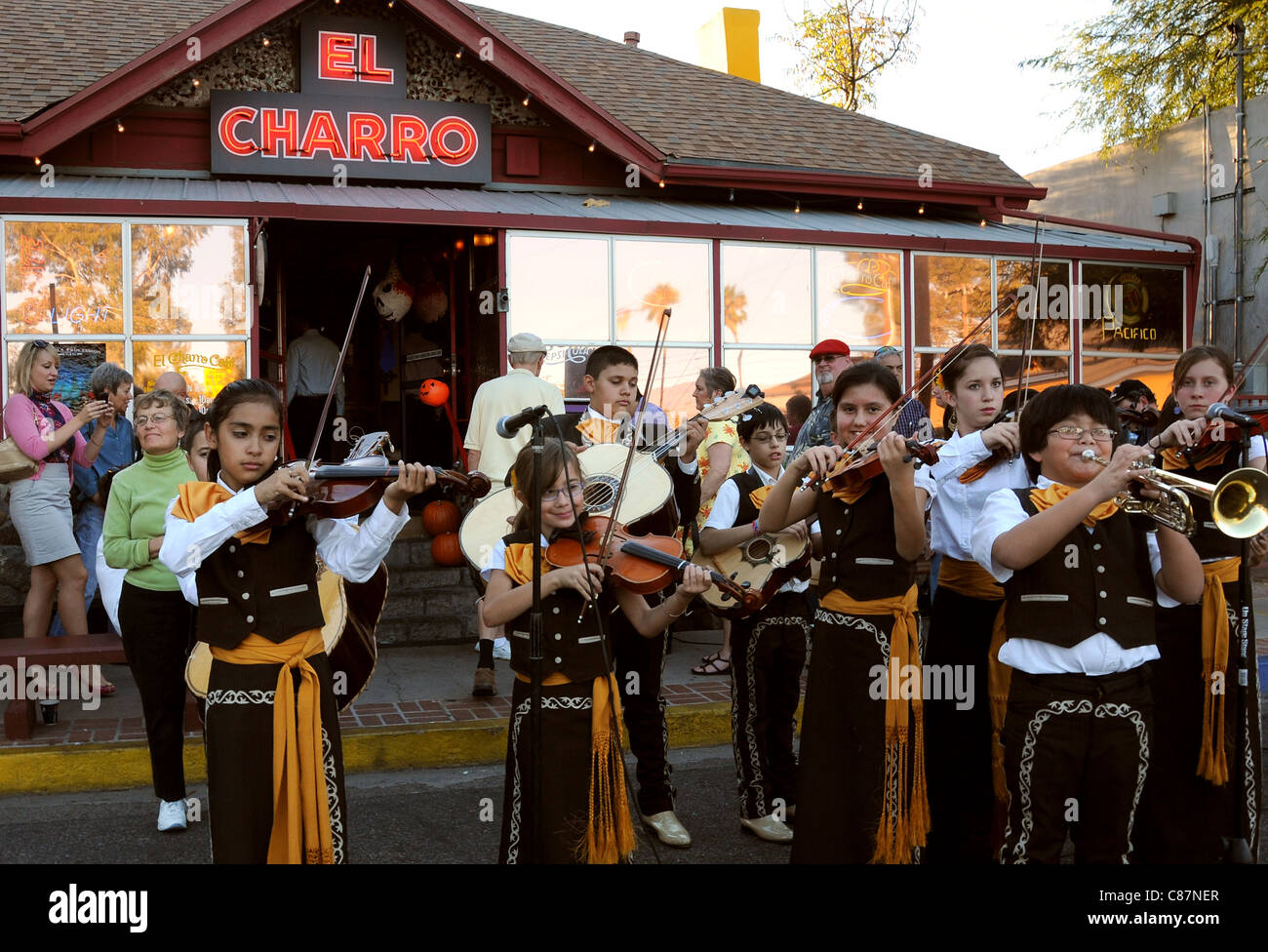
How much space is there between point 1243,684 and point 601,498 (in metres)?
2.24

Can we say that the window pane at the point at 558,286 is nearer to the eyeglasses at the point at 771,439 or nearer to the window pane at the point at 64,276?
the window pane at the point at 64,276

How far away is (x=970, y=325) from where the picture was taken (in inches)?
456

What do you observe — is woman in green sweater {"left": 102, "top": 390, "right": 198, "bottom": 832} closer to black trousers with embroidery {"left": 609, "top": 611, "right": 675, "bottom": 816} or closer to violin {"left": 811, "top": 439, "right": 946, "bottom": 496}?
black trousers with embroidery {"left": 609, "top": 611, "right": 675, "bottom": 816}

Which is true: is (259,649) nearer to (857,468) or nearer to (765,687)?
(857,468)

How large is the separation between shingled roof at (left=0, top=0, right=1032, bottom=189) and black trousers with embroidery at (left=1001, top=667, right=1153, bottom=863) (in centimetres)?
863

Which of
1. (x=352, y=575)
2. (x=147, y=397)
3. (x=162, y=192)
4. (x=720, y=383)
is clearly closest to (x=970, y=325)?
(x=720, y=383)

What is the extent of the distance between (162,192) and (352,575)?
22.9 ft

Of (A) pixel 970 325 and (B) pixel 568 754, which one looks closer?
(B) pixel 568 754

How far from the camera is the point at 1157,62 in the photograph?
18812 mm

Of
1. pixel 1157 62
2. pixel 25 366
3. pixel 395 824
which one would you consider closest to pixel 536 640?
pixel 395 824

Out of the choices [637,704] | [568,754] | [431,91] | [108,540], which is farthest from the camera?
[431,91]

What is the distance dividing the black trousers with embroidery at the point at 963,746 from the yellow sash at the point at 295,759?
2032mm

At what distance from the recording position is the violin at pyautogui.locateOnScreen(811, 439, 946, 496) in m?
3.43

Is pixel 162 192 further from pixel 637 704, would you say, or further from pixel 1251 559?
pixel 1251 559
